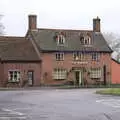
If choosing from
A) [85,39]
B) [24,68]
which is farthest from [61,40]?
[24,68]

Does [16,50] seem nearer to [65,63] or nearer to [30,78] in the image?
[30,78]

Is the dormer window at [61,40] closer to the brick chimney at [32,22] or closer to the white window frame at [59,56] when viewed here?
the white window frame at [59,56]

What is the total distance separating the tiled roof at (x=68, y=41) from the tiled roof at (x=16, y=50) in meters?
1.64

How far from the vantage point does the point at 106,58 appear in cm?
8362

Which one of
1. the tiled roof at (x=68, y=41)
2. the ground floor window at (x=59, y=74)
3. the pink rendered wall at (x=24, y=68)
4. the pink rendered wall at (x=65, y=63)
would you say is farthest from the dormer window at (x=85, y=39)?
the pink rendered wall at (x=24, y=68)

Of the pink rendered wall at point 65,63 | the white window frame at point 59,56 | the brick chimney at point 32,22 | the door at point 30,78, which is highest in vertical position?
the brick chimney at point 32,22

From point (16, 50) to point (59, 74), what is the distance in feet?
25.5

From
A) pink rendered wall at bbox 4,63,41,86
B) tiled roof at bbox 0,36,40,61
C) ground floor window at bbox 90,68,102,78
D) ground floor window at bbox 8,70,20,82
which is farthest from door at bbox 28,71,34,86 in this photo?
ground floor window at bbox 90,68,102,78

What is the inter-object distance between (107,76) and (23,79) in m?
15.0

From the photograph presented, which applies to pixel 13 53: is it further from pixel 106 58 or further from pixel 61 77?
pixel 106 58

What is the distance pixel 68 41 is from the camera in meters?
A: 82.4

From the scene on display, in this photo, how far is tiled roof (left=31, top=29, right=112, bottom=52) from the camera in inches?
3152

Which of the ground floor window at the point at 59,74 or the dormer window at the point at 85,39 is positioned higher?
the dormer window at the point at 85,39

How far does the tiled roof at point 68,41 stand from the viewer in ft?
263
